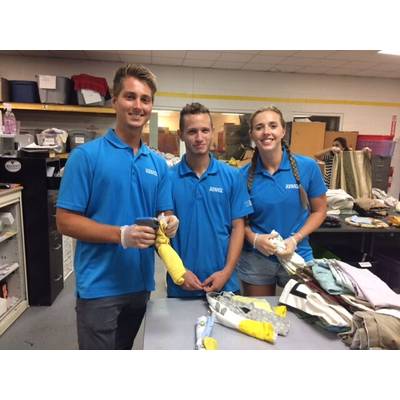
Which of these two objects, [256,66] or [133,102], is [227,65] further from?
[133,102]

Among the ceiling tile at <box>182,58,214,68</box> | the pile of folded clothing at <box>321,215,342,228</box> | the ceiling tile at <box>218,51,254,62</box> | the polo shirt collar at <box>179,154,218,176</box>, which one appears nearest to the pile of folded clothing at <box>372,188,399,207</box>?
the pile of folded clothing at <box>321,215,342,228</box>

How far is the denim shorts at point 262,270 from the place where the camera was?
1.54 m

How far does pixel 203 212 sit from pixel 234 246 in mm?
214

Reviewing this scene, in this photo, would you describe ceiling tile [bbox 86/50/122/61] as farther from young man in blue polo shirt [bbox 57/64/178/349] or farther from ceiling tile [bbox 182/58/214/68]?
young man in blue polo shirt [bbox 57/64/178/349]

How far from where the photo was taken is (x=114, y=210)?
44.7 inches

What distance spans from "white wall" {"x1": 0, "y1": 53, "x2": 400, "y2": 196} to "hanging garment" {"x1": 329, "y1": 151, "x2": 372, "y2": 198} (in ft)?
8.66

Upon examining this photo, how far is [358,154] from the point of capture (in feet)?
9.87

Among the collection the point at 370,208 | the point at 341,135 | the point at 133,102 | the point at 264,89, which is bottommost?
the point at 370,208

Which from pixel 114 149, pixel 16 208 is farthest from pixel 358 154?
pixel 16 208

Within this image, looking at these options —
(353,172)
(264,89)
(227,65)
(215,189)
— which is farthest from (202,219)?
(264,89)

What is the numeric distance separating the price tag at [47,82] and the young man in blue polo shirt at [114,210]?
3361 mm

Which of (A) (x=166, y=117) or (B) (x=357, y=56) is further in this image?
(A) (x=166, y=117)
